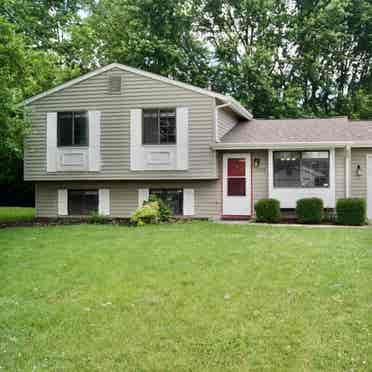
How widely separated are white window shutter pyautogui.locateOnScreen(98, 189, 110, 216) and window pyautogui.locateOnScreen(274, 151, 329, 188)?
5407 millimetres

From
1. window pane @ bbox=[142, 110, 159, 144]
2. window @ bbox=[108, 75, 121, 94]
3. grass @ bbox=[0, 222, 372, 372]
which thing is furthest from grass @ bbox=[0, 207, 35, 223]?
grass @ bbox=[0, 222, 372, 372]

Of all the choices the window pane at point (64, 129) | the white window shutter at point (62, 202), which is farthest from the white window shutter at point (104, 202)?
the window pane at point (64, 129)

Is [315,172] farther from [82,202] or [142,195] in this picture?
[82,202]

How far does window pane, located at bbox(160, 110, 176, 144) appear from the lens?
44.9 ft

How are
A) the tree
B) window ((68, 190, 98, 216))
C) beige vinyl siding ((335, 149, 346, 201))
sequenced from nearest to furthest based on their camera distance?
beige vinyl siding ((335, 149, 346, 201)) < window ((68, 190, 98, 216)) < the tree

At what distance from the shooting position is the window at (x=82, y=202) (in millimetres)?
14797

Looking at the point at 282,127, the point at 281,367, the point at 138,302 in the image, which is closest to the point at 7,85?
the point at 282,127

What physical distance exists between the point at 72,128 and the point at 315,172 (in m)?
7.76

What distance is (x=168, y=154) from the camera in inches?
538

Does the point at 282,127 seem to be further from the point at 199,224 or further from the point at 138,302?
the point at 138,302

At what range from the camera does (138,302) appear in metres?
5.05

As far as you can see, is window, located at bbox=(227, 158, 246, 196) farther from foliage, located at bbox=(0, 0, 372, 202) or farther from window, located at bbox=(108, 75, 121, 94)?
foliage, located at bbox=(0, 0, 372, 202)

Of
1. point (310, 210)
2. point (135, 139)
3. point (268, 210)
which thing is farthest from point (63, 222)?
point (310, 210)

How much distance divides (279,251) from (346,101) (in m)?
18.6
